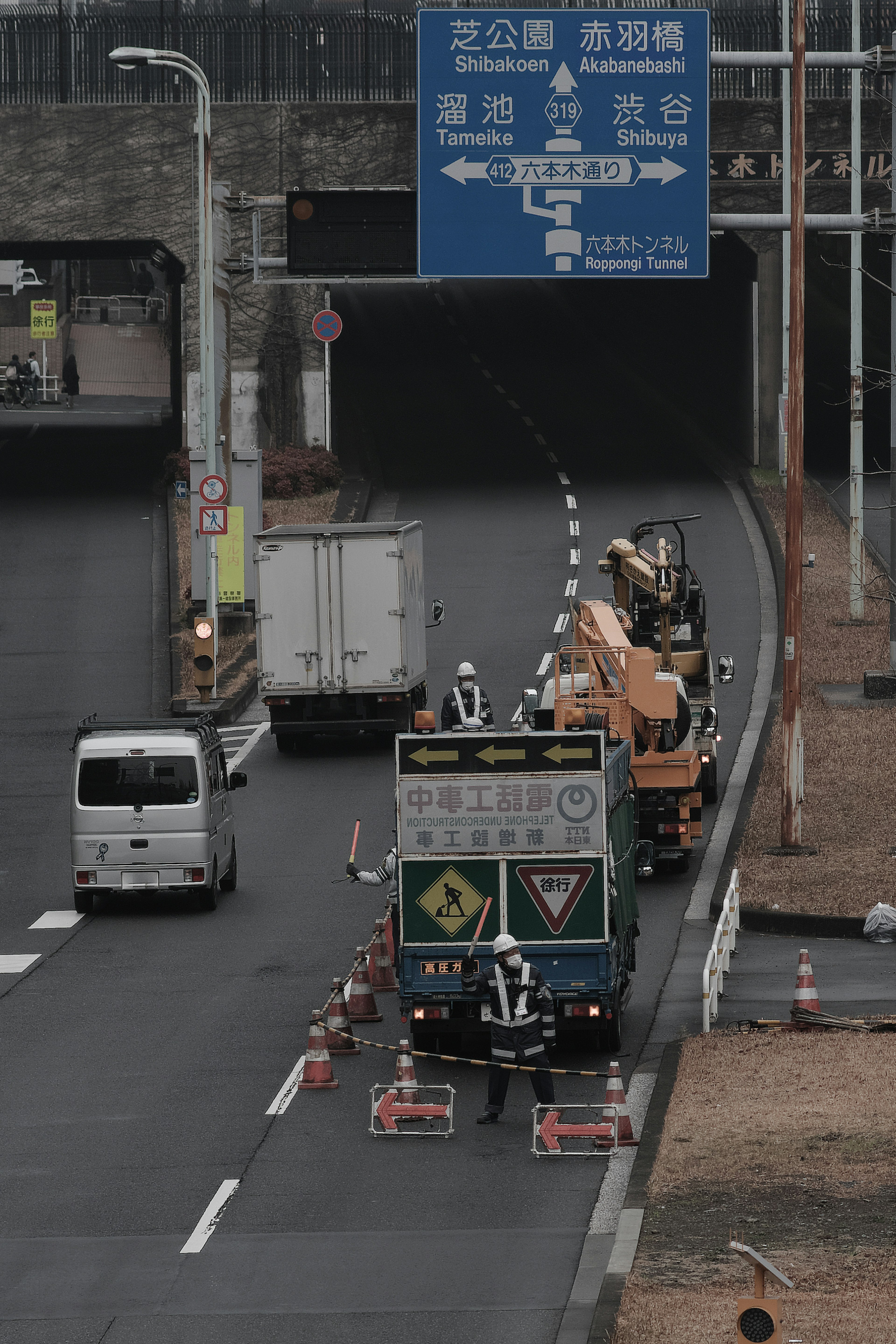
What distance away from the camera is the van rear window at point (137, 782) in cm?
2308

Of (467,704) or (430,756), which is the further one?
(467,704)

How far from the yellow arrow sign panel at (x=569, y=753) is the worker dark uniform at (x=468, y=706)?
7542mm

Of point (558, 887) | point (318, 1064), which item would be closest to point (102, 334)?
point (558, 887)

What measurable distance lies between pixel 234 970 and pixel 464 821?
436cm

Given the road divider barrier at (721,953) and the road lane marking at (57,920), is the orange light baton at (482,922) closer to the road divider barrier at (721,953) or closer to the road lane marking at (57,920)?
the road divider barrier at (721,953)

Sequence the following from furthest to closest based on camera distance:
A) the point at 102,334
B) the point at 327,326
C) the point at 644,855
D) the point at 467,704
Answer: the point at 102,334
the point at 327,326
the point at 467,704
the point at 644,855

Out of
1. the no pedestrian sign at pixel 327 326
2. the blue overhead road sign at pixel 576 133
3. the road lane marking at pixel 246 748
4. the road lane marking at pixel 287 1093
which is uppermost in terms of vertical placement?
the no pedestrian sign at pixel 327 326

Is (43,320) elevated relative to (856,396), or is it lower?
elevated

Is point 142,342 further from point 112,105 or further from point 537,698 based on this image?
point 537,698

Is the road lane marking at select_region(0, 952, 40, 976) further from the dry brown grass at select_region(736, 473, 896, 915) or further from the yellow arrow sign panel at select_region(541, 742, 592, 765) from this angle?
the dry brown grass at select_region(736, 473, 896, 915)

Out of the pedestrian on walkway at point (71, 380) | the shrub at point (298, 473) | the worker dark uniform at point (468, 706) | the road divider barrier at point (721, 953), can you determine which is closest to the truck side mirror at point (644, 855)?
the road divider barrier at point (721, 953)

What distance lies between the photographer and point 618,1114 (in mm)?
14383

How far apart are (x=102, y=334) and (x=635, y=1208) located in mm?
84105

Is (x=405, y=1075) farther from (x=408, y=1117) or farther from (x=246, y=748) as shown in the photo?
(x=246, y=748)
